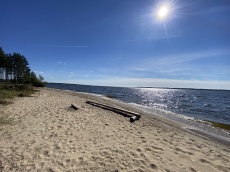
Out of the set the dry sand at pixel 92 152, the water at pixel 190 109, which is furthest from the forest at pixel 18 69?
the dry sand at pixel 92 152

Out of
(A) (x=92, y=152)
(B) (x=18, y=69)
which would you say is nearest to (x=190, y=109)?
(A) (x=92, y=152)

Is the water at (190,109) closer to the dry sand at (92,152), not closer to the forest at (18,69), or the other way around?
the dry sand at (92,152)

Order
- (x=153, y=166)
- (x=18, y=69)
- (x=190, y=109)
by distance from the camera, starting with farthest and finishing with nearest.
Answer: (x=18, y=69) → (x=190, y=109) → (x=153, y=166)

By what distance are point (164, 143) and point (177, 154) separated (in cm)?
112

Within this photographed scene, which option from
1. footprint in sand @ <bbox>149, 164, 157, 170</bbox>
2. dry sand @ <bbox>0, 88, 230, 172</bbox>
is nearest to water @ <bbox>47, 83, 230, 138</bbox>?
dry sand @ <bbox>0, 88, 230, 172</bbox>

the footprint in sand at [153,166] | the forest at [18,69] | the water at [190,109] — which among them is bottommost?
the water at [190,109]

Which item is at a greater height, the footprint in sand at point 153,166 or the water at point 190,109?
the footprint in sand at point 153,166

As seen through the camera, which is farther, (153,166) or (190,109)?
(190,109)

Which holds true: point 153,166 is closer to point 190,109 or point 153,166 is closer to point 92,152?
point 92,152

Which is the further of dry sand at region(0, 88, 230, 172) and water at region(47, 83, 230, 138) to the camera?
water at region(47, 83, 230, 138)

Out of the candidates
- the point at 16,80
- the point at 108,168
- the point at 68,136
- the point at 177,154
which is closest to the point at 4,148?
the point at 68,136

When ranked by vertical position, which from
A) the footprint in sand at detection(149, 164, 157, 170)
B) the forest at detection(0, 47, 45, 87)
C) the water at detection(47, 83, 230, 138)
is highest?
the forest at detection(0, 47, 45, 87)

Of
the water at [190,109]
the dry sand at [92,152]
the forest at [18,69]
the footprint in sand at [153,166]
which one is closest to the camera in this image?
the dry sand at [92,152]

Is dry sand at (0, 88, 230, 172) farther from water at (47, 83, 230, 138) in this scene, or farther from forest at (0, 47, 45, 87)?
forest at (0, 47, 45, 87)
